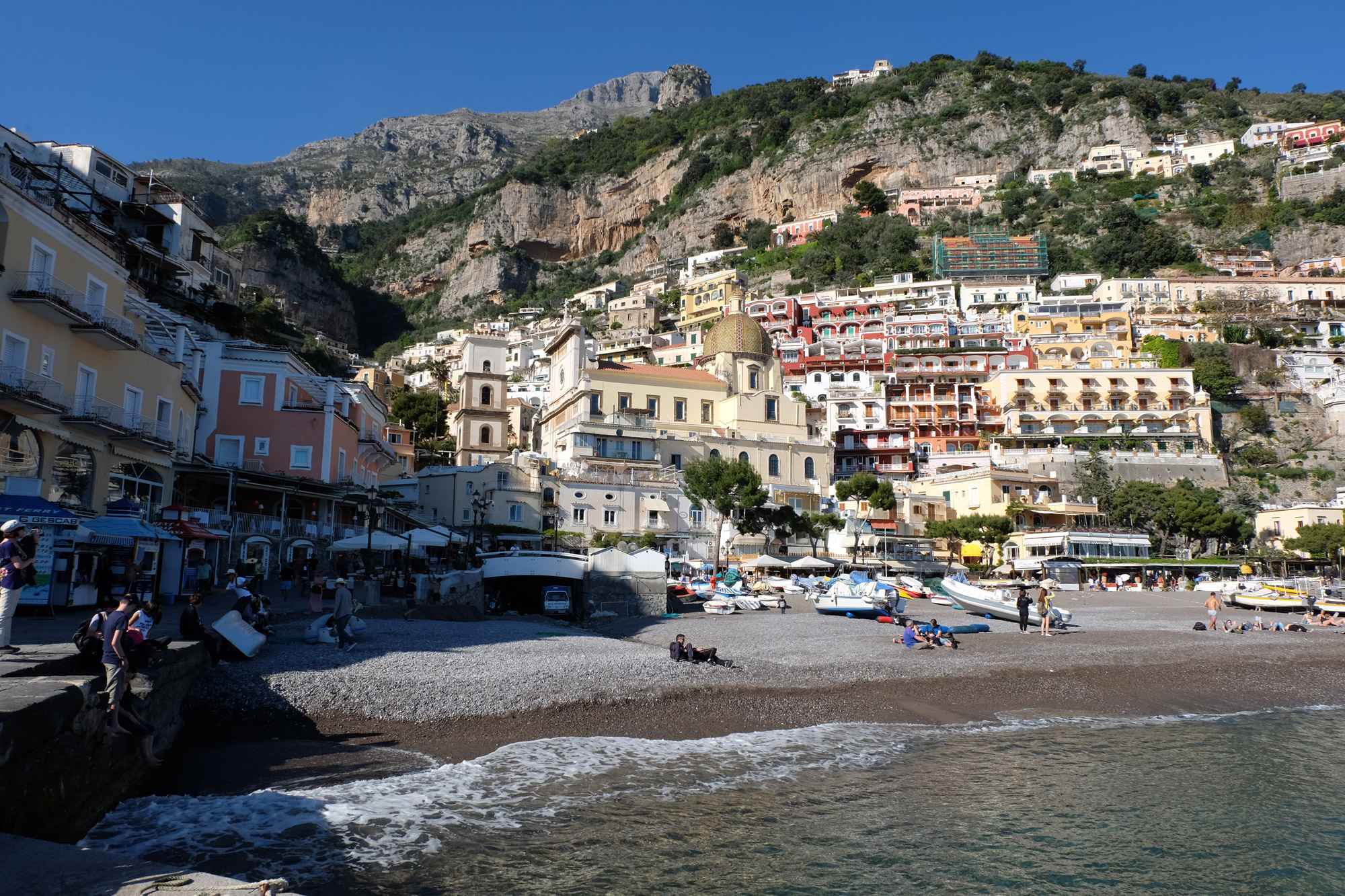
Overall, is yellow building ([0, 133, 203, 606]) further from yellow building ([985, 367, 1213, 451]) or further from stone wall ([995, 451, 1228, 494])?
yellow building ([985, 367, 1213, 451])

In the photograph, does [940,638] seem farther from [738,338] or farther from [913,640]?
A: [738,338]

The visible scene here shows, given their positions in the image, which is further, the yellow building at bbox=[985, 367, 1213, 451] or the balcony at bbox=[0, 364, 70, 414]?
the yellow building at bbox=[985, 367, 1213, 451]

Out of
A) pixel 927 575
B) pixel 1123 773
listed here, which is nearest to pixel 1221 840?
pixel 1123 773

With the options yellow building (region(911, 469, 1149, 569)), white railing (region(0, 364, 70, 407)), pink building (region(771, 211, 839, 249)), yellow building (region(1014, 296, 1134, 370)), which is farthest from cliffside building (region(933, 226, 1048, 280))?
white railing (region(0, 364, 70, 407))

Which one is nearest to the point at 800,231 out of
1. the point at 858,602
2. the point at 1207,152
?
the point at 1207,152

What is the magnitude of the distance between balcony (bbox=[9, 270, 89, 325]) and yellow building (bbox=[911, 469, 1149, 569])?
51.8 m

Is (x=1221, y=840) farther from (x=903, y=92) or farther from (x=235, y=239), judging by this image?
(x=903, y=92)

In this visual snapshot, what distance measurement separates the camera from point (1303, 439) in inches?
3029

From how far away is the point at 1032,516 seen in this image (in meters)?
61.8

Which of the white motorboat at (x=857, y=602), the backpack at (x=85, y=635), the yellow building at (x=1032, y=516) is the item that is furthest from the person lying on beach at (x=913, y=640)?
the yellow building at (x=1032, y=516)

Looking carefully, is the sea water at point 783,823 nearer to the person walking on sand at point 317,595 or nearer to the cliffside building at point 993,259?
the person walking on sand at point 317,595

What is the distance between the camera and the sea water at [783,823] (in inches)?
343

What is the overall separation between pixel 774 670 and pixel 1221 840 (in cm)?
963

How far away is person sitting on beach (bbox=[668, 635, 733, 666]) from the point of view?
750 inches
